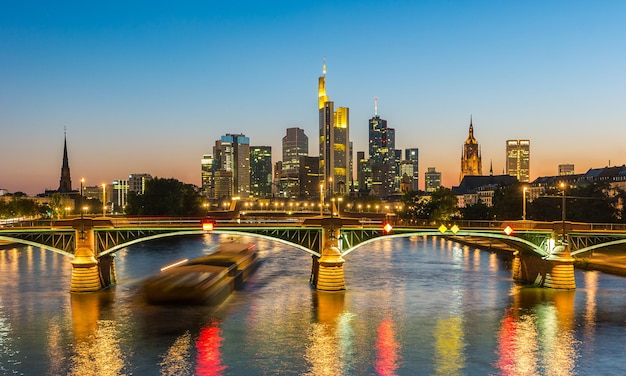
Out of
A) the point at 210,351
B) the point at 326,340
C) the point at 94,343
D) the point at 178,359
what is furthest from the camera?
the point at 326,340

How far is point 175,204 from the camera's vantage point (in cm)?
17088

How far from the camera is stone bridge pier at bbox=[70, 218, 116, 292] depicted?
227ft

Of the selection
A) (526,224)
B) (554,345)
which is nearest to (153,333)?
(554,345)

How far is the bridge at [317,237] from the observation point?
7012 centimetres

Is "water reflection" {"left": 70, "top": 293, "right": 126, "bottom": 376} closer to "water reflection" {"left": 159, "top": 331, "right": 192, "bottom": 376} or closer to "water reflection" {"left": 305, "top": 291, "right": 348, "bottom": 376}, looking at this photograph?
"water reflection" {"left": 159, "top": 331, "right": 192, "bottom": 376}

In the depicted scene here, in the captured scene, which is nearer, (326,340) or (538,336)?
(326,340)

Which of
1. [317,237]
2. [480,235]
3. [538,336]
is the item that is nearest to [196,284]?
[317,237]

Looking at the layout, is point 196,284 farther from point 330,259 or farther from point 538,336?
point 538,336

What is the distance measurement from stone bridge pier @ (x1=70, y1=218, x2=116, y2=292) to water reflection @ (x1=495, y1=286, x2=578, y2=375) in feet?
145

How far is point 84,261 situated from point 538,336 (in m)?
48.3

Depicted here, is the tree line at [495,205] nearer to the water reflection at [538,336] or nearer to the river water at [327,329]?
the river water at [327,329]

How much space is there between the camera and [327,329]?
54000mm

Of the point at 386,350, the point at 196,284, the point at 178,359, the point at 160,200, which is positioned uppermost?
the point at 160,200

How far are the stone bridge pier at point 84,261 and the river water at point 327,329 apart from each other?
1751 mm
